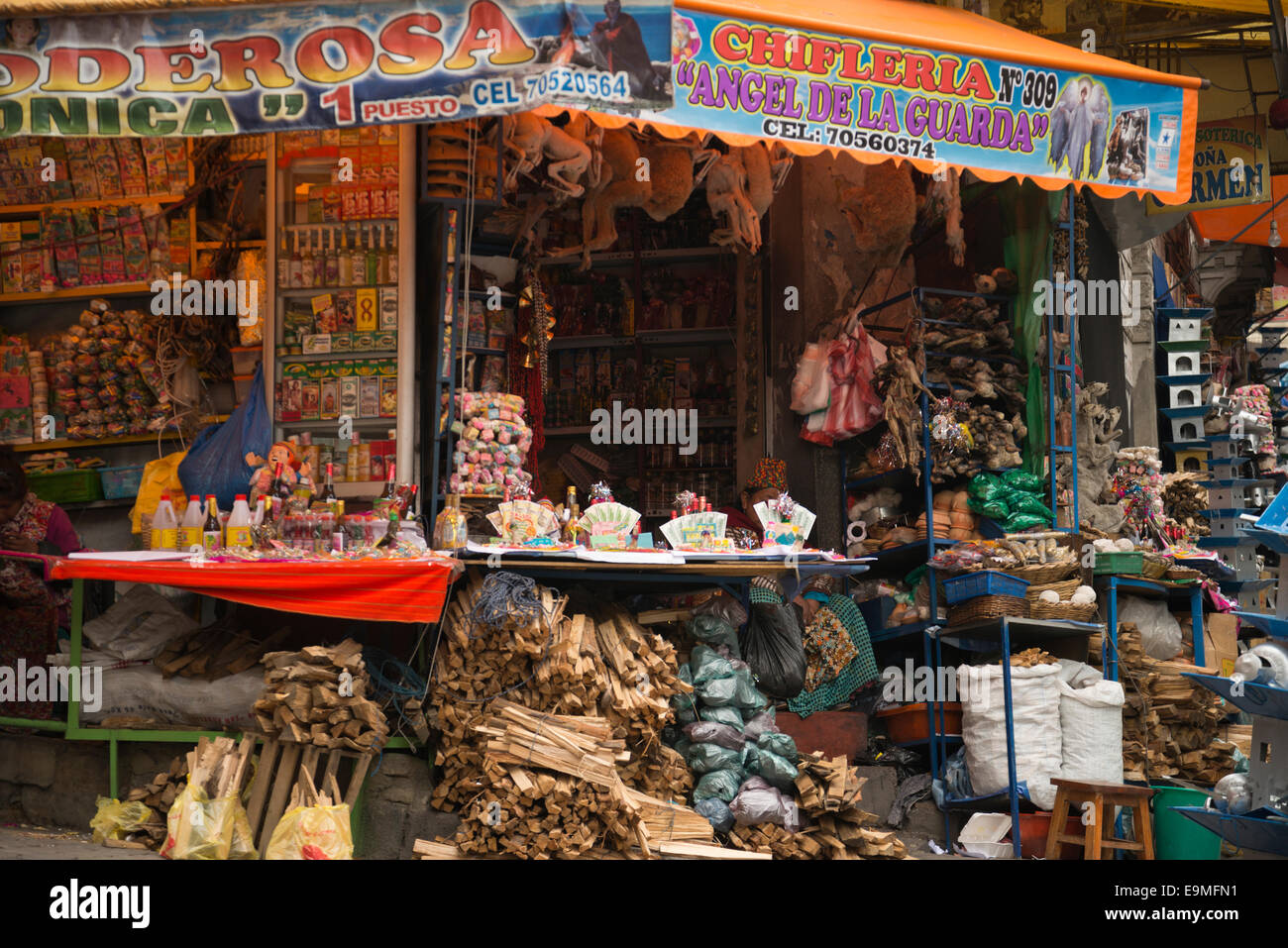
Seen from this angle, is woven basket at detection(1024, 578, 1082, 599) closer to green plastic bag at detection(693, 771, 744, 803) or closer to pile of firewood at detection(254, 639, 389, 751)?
green plastic bag at detection(693, 771, 744, 803)

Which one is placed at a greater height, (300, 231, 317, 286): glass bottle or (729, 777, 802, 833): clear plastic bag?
(300, 231, 317, 286): glass bottle

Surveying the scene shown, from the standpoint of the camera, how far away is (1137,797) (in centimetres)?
780

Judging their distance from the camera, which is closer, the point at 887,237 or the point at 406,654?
the point at 406,654

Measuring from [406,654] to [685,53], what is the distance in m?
3.80

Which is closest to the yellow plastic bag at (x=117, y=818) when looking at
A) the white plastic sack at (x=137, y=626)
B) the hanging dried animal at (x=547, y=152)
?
the white plastic sack at (x=137, y=626)

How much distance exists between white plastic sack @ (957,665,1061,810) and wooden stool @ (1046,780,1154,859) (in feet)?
2.42

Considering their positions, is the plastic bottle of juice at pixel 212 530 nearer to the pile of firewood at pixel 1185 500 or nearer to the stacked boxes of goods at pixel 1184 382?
the pile of firewood at pixel 1185 500

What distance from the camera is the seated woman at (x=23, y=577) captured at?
8.83 meters

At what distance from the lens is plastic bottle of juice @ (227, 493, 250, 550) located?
7.87 metres

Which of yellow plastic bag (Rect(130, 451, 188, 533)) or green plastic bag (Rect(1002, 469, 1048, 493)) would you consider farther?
green plastic bag (Rect(1002, 469, 1048, 493))

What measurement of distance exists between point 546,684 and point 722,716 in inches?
51.4

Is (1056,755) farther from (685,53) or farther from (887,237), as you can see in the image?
(685,53)

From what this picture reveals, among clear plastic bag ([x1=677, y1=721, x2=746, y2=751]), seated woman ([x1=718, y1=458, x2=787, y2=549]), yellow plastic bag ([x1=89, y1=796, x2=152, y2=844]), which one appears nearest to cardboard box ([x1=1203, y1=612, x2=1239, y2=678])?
seated woman ([x1=718, y1=458, x2=787, y2=549])
